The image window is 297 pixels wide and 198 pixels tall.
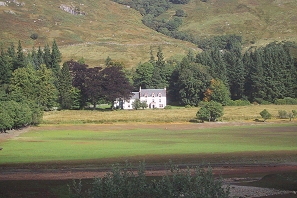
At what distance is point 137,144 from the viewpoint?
70938mm

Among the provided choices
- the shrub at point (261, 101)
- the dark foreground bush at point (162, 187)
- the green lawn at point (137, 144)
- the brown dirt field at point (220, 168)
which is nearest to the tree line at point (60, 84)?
the green lawn at point (137, 144)

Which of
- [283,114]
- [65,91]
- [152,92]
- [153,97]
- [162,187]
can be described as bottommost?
[283,114]

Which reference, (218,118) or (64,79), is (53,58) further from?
(218,118)

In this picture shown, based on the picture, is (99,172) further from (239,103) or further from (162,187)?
(239,103)

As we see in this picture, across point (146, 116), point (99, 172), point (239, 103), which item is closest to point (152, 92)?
point (239, 103)

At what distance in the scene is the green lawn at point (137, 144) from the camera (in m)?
58.8

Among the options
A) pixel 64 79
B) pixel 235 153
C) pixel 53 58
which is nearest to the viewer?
pixel 235 153

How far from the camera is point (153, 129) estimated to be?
332ft

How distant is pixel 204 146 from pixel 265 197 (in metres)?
33.3

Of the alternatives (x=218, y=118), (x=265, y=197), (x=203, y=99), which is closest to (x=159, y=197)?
(x=265, y=197)

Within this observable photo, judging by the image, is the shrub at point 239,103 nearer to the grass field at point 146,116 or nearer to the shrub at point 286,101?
the grass field at point 146,116

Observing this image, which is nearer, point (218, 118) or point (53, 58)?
point (218, 118)

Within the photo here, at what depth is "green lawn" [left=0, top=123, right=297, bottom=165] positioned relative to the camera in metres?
58.8

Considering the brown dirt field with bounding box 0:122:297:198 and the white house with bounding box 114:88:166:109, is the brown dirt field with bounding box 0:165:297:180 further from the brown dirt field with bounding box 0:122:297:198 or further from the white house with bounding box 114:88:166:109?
the white house with bounding box 114:88:166:109
